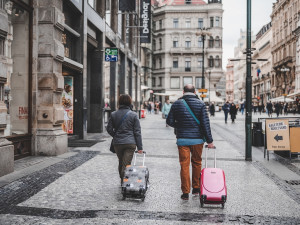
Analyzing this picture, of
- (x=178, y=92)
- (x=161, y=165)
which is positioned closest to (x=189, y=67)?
(x=178, y=92)

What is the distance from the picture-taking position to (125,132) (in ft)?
21.0

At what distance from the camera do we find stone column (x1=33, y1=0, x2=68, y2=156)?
10414 mm

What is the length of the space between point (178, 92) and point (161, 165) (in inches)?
2327

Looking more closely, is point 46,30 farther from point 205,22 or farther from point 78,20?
point 205,22

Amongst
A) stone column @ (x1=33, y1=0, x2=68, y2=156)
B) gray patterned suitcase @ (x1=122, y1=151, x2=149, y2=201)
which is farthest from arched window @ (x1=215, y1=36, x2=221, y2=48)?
gray patterned suitcase @ (x1=122, y1=151, x2=149, y2=201)

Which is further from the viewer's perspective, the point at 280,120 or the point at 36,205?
the point at 280,120

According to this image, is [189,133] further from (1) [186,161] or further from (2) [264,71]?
(2) [264,71]

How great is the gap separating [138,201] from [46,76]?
5576 millimetres

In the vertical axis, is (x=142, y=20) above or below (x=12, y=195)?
above

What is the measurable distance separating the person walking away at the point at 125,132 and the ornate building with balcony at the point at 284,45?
2062 inches

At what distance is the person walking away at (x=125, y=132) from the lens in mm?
6410

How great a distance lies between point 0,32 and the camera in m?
7.81

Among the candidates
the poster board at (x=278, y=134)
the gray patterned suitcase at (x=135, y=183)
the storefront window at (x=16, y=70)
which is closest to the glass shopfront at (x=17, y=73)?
the storefront window at (x=16, y=70)

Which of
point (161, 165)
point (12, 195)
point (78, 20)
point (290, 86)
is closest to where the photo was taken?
point (12, 195)
